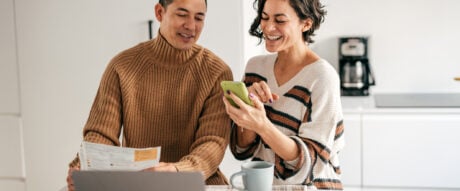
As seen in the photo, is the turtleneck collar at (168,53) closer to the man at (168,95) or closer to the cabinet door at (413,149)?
the man at (168,95)

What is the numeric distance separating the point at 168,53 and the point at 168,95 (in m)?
0.13

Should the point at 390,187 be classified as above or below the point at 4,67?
below

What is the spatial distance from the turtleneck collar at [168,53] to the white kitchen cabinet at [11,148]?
1457 mm

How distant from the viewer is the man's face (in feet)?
5.58

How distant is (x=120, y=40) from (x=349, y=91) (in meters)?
1.27

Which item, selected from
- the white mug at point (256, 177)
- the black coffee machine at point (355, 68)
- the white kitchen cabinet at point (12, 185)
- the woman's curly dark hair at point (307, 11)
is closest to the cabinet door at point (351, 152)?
the black coffee machine at point (355, 68)

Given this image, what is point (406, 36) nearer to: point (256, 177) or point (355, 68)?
point (355, 68)

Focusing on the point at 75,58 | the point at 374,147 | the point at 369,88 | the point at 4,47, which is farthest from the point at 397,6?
the point at 4,47

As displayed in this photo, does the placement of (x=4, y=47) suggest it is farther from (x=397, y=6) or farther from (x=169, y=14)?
(x=397, y=6)

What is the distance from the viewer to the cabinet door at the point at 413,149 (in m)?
2.81

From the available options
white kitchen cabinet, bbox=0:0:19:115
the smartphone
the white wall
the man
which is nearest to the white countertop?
the white wall

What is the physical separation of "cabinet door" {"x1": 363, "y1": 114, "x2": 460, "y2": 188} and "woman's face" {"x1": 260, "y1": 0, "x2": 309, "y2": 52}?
1.30 meters

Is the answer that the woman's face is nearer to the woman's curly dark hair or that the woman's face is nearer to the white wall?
the woman's curly dark hair

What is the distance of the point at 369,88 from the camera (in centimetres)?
326
